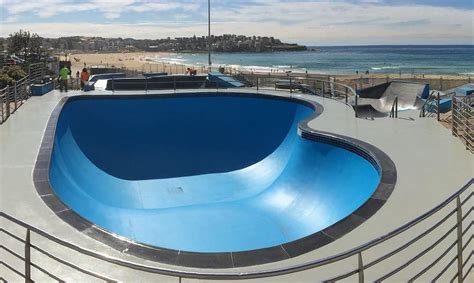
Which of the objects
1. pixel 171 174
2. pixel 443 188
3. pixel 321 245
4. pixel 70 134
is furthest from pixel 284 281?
pixel 70 134

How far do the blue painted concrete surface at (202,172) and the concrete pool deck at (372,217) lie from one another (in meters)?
0.60

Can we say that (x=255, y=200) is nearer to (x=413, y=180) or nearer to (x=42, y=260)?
(x=413, y=180)

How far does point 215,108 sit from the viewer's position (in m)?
16.5

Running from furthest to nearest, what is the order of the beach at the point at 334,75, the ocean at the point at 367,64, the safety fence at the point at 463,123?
the ocean at the point at 367,64 < the beach at the point at 334,75 < the safety fence at the point at 463,123

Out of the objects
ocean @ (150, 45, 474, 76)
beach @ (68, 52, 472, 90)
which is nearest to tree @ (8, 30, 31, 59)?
beach @ (68, 52, 472, 90)

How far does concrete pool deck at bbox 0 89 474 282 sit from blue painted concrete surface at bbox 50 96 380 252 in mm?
603

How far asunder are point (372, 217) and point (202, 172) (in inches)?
347

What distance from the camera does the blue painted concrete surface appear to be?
324 inches

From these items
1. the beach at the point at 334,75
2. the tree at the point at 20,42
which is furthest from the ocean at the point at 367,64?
the tree at the point at 20,42

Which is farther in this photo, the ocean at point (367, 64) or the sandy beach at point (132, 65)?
the ocean at point (367, 64)

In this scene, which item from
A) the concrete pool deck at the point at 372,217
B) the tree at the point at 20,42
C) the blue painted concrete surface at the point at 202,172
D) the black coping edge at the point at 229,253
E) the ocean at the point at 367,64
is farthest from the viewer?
the ocean at the point at 367,64

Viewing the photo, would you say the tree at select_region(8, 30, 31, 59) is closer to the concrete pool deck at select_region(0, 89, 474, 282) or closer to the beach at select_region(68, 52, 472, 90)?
the beach at select_region(68, 52, 472, 90)

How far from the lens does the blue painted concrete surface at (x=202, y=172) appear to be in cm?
822

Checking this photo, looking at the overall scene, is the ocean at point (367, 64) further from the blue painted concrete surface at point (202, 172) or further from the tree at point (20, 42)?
the blue painted concrete surface at point (202, 172)
